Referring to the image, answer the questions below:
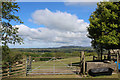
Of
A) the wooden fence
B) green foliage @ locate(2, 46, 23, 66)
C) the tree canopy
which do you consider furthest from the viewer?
the tree canopy

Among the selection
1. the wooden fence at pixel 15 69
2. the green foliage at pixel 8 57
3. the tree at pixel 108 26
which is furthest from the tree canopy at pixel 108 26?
the green foliage at pixel 8 57

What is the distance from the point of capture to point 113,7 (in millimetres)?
14406

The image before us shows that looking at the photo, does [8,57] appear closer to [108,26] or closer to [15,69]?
[15,69]

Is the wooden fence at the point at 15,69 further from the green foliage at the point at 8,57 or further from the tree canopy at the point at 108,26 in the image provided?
the tree canopy at the point at 108,26

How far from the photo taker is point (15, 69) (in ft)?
29.6

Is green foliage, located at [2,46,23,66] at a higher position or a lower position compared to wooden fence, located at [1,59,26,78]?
higher

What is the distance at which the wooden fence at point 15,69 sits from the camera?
8.40 meters

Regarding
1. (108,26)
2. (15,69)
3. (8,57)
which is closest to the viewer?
(8,57)

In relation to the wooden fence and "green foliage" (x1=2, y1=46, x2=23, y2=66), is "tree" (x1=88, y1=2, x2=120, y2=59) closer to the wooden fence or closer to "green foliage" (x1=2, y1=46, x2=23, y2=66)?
the wooden fence

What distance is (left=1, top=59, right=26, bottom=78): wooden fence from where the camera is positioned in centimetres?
840

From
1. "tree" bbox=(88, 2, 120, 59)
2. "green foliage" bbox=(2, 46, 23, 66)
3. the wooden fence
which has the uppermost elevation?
"tree" bbox=(88, 2, 120, 59)

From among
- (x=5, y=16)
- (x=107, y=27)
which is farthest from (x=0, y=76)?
(x=107, y=27)

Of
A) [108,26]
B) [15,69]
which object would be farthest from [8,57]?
[108,26]

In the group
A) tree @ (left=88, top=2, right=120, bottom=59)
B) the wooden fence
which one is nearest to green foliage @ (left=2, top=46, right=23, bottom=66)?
the wooden fence
